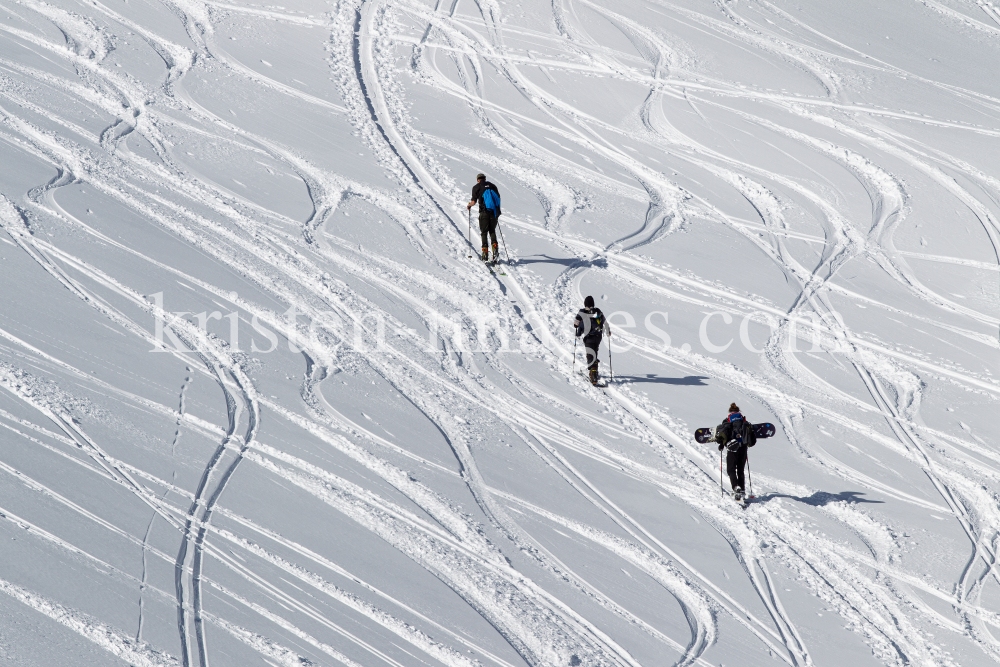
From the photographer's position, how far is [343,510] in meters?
8.23

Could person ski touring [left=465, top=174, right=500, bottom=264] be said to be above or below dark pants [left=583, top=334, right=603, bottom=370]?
above

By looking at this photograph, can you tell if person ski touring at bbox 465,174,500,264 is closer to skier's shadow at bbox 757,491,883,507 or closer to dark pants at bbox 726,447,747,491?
dark pants at bbox 726,447,747,491

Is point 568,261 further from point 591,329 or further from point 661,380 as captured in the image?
point 661,380

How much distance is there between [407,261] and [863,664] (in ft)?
26.0

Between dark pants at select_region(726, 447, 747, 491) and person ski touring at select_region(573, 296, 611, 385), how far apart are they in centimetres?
223

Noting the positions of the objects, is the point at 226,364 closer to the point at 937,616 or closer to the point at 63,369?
the point at 63,369

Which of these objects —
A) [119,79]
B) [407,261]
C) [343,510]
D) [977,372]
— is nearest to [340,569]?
[343,510]

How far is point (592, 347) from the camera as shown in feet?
35.9

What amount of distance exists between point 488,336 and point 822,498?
453 cm

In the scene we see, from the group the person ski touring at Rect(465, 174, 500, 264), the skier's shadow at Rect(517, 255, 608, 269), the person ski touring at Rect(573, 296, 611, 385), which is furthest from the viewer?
the skier's shadow at Rect(517, 255, 608, 269)

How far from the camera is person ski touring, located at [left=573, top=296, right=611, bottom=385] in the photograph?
35.8 ft

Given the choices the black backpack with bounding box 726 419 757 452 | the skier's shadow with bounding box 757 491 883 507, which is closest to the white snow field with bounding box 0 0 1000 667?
the skier's shadow with bounding box 757 491 883 507

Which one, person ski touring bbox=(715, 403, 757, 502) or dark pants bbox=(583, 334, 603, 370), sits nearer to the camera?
person ski touring bbox=(715, 403, 757, 502)

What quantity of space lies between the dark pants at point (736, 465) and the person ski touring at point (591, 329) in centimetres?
223
